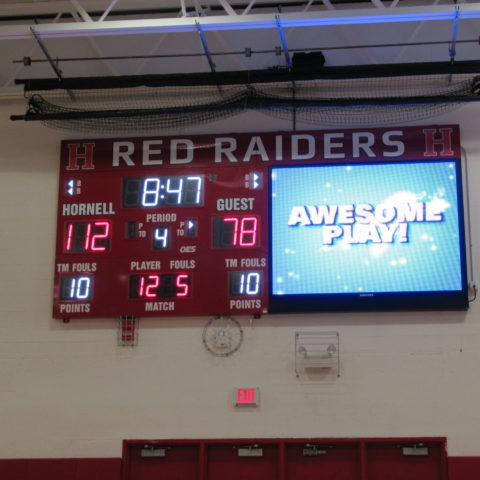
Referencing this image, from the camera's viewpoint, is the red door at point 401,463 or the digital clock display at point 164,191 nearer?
the red door at point 401,463

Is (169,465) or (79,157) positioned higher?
(79,157)

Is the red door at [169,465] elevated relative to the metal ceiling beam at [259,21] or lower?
lower

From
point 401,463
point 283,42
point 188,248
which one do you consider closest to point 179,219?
point 188,248

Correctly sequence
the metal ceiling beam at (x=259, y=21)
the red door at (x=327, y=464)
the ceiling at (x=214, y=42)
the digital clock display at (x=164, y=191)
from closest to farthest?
the metal ceiling beam at (x=259, y=21)
the red door at (x=327, y=464)
the digital clock display at (x=164, y=191)
the ceiling at (x=214, y=42)

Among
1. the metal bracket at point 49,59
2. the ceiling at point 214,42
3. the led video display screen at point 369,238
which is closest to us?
A: the metal bracket at point 49,59

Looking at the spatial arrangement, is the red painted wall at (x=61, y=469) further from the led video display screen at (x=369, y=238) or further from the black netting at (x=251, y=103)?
the black netting at (x=251, y=103)

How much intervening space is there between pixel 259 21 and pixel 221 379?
4.48m

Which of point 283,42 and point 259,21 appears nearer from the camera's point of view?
point 259,21

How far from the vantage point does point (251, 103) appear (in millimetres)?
9297

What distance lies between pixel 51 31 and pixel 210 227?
10.3 feet

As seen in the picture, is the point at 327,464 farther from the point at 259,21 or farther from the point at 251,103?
the point at 259,21

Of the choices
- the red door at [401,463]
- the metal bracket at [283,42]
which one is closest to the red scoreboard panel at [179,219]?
the metal bracket at [283,42]

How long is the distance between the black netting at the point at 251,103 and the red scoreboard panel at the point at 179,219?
268 millimetres

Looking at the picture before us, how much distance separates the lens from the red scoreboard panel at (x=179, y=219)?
9453mm
